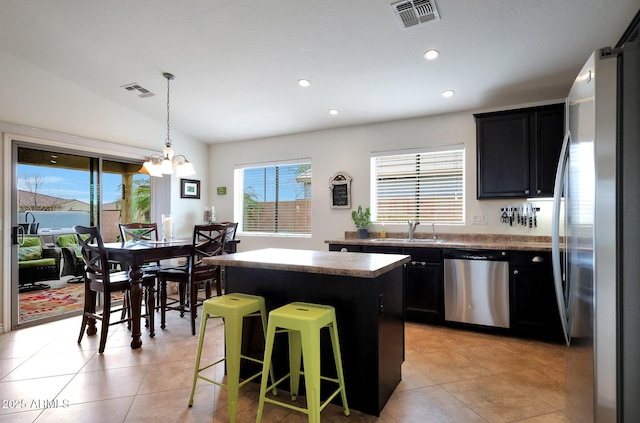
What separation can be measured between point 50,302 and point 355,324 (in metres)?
3.93

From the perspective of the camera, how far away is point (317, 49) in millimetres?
2992

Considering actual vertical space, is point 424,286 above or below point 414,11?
below

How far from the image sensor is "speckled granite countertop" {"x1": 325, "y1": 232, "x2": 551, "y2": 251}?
10.8 feet

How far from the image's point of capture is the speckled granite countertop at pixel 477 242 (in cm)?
329

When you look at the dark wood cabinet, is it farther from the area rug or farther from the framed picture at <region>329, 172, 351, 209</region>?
the area rug

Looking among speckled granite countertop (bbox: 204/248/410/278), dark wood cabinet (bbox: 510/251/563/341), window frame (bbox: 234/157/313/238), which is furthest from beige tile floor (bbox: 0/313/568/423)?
window frame (bbox: 234/157/313/238)

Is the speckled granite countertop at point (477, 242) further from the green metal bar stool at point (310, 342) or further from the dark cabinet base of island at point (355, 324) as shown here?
the green metal bar stool at point (310, 342)

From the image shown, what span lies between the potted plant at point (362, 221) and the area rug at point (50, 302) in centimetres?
359

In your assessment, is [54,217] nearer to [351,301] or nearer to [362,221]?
[362,221]

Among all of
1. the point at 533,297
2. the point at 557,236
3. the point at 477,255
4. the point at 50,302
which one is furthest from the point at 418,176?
the point at 50,302

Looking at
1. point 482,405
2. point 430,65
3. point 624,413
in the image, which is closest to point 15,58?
point 430,65

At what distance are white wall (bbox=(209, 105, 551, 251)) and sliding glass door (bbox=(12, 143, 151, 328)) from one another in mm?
1672

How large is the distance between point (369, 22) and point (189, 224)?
4.18 meters

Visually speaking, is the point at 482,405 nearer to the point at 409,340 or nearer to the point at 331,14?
the point at 409,340
